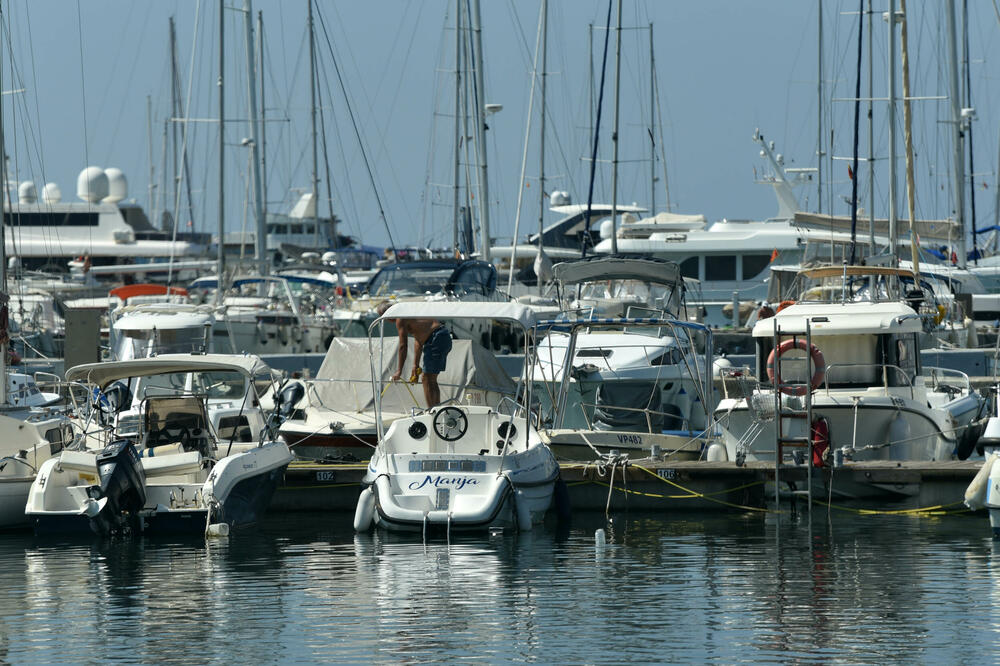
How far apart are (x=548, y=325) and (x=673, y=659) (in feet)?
29.5

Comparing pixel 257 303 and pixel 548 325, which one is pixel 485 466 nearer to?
pixel 548 325

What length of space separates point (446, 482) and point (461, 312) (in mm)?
2774

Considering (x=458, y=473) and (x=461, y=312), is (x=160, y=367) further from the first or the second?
(x=458, y=473)

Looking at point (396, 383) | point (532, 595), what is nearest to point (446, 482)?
point (532, 595)

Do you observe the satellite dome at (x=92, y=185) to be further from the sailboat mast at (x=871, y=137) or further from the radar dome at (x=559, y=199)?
Result: the sailboat mast at (x=871, y=137)

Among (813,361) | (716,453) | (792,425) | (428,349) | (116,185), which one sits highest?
(116,185)

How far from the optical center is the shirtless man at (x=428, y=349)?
62.1 ft

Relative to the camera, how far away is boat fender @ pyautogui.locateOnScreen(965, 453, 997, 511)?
15555mm

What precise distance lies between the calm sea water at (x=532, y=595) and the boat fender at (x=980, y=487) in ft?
1.32

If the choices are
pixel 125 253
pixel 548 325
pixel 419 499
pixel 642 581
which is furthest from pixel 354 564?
pixel 125 253

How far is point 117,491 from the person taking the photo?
1577cm

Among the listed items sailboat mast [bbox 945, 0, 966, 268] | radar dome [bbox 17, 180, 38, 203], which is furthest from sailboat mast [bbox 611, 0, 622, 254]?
radar dome [bbox 17, 180, 38, 203]

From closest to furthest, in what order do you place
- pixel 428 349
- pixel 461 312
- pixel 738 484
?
pixel 738 484, pixel 461 312, pixel 428 349

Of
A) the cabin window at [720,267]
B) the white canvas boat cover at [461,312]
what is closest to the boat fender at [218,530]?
the white canvas boat cover at [461,312]
